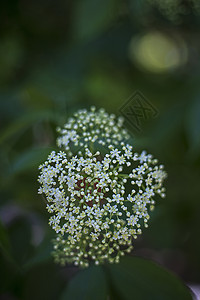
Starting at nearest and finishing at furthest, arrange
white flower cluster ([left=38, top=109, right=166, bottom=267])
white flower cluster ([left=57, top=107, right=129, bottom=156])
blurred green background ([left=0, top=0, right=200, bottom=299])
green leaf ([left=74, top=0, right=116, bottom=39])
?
white flower cluster ([left=38, top=109, right=166, bottom=267]) → white flower cluster ([left=57, top=107, right=129, bottom=156]) → blurred green background ([left=0, top=0, right=200, bottom=299]) → green leaf ([left=74, top=0, right=116, bottom=39])

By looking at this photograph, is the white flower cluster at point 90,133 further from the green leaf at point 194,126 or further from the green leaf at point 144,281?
the green leaf at point 194,126

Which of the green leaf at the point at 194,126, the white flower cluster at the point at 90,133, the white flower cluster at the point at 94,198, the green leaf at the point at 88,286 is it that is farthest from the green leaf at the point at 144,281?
the green leaf at the point at 194,126

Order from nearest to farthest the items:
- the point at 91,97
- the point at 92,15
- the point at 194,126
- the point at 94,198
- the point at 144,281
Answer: the point at 94,198
the point at 144,281
the point at 194,126
the point at 92,15
the point at 91,97

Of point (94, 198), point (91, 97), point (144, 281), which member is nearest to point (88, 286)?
point (144, 281)

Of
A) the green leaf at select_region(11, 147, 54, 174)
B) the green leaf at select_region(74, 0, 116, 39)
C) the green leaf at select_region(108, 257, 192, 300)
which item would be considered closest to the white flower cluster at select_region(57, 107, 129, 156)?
the green leaf at select_region(11, 147, 54, 174)

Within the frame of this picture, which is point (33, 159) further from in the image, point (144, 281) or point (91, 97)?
point (91, 97)

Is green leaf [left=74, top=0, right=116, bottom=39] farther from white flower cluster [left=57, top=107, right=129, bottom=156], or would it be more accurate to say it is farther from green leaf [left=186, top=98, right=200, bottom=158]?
white flower cluster [left=57, top=107, right=129, bottom=156]
